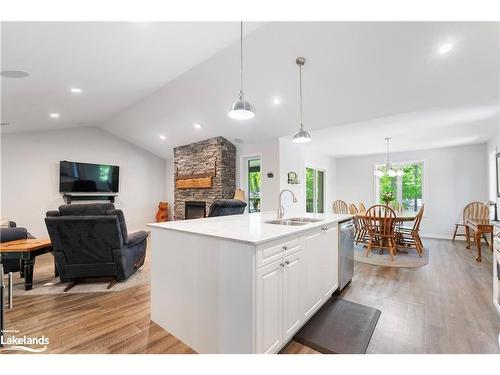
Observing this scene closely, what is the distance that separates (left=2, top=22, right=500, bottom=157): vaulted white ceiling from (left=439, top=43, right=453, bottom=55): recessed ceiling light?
4 cm

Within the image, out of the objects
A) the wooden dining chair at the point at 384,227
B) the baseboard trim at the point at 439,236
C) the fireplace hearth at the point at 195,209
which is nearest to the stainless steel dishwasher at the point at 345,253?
the wooden dining chair at the point at 384,227

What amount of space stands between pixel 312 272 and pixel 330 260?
50 cm

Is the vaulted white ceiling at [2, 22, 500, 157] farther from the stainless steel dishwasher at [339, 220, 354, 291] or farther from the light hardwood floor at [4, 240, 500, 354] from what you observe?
the light hardwood floor at [4, 240, 500, 354]

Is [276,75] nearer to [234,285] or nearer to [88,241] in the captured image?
[234,285]

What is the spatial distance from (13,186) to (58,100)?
308cm

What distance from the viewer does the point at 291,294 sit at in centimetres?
182

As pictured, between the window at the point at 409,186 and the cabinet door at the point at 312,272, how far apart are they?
5.77m

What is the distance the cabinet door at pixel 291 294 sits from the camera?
175cm

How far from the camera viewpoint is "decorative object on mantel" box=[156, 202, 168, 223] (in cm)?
792

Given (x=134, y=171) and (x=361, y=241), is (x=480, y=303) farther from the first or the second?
(x=134, y=171)

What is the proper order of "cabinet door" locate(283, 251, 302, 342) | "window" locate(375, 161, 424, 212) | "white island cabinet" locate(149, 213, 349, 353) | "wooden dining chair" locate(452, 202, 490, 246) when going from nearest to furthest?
"white island cabinet" locate(149, 213, 349, 353)
"cabinet door" locate(283, 251, 302, 342)
"wooden dining chair" locate(452, 202, 490, 246)
"window" locate(375, 161, 424, 212)

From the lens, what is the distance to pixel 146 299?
105 inches

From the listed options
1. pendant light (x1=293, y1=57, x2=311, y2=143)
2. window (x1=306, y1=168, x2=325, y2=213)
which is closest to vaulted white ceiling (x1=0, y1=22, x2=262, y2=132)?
pendant light (x1=293, y1=57, x2=311, y2=143)
